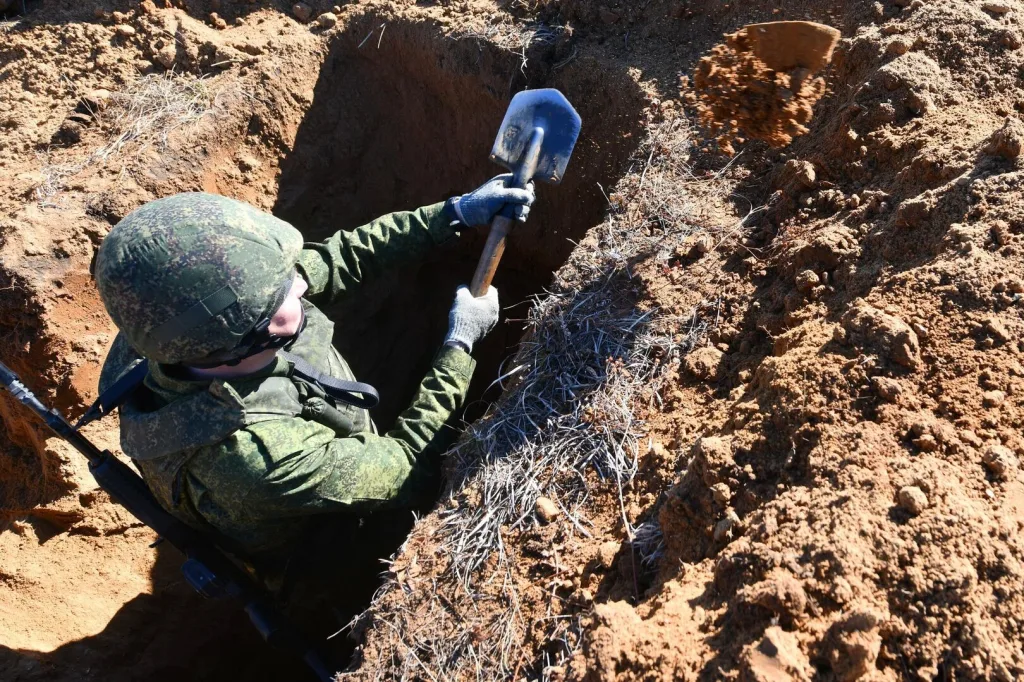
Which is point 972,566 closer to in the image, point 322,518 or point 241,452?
point 241,452

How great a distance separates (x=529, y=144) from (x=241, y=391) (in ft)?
4.77

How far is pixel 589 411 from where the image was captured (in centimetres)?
215

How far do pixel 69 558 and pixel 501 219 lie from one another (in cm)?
240

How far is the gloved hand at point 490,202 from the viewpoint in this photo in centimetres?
275

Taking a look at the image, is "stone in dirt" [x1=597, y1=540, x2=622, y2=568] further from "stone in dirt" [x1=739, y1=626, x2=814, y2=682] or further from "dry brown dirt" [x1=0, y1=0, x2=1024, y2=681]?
"stone in dirt" [x1=739, y1=626, x2=814, y2=682]

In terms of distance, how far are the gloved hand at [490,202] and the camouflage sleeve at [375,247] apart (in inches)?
2.7

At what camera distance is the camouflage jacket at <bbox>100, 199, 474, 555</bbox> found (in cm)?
199

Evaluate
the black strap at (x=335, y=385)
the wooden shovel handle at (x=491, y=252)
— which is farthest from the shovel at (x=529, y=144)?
the black strap at (x=335, y=385)

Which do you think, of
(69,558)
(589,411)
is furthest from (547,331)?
(69,558)

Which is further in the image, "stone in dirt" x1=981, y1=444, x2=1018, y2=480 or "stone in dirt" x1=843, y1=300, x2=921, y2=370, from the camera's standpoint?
"stone in dirt" x1=843, y1=300, x2=921, y2=370

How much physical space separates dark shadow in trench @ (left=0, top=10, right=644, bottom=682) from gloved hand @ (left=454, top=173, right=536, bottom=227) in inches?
14.6

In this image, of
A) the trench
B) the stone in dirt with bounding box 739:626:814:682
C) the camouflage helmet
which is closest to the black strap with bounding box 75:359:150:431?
the camouflage helmet

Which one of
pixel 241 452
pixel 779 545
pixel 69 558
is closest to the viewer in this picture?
pixel 779 545

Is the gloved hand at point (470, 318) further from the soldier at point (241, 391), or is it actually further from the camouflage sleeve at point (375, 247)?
the camouflage sleeve at point (375, 247)
